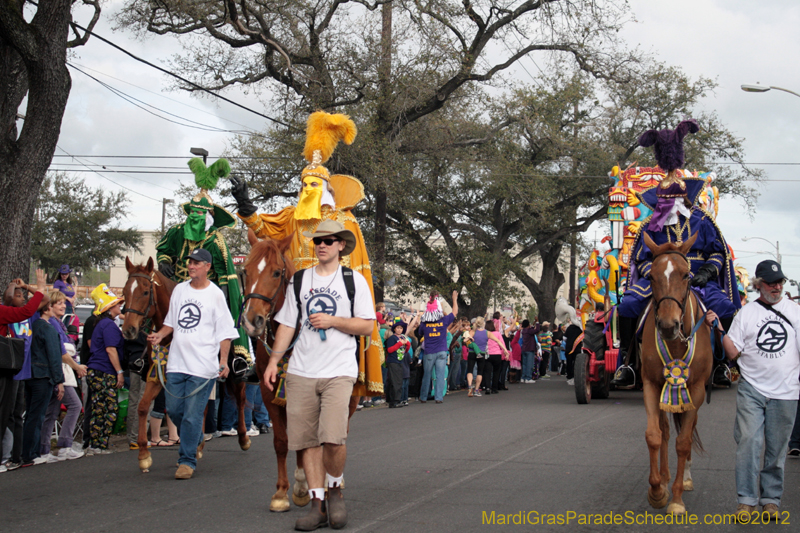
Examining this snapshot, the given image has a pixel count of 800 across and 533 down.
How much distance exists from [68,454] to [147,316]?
6.94ft

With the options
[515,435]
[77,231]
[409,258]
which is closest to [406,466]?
[515,435]

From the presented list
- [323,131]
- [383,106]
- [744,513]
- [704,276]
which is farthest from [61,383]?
[383,106]

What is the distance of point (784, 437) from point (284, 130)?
57.9ft

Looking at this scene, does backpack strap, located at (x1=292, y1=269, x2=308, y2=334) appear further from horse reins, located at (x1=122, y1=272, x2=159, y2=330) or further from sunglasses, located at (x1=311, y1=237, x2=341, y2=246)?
horse reins, located at (x1=122, y1=272, x2=159, y2=330)

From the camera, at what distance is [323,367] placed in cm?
563

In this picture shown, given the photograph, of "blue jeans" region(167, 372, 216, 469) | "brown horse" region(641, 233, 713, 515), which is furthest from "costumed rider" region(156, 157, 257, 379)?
"brown horse" region(641, 233, 713, 515)

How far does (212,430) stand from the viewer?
429 inches

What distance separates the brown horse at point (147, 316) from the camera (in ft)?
26.8

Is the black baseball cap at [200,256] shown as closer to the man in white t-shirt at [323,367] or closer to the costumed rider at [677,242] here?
the man in white t-shirt at [323,367]


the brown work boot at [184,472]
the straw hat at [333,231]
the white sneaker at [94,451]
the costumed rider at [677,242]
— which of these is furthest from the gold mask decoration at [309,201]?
the white sneaker at [94,451]

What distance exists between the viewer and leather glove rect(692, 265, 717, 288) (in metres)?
6.91

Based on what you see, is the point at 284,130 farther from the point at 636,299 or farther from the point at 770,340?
the point at 770,340

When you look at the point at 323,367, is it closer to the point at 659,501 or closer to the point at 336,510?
the point at 336,510

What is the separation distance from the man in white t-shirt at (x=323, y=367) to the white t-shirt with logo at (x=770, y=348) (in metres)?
2.95
